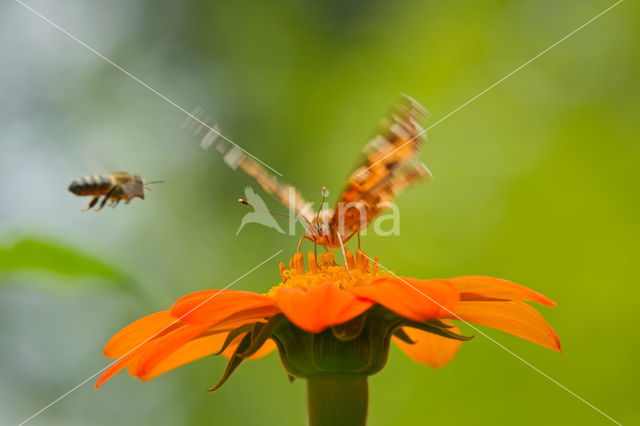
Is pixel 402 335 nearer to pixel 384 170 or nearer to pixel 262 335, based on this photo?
pixel 262 335

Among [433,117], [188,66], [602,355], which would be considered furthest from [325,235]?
[188,66]

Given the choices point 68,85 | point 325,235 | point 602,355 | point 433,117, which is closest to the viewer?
point 325,235

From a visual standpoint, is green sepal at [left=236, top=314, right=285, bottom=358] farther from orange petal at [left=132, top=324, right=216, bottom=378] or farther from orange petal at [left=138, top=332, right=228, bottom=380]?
orange petal at [left=138, top=332, right=228, bottom=380]

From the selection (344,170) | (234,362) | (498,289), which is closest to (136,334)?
(234,362)

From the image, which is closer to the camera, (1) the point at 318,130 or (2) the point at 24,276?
(2) the point at 24,276

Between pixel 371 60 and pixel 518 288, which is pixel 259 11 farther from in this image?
pixel 518 288
